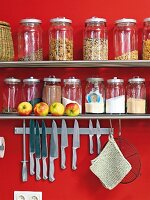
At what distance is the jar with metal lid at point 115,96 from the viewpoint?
229 cm

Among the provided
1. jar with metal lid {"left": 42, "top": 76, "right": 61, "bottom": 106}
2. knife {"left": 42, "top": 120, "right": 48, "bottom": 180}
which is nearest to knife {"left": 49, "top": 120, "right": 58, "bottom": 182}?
knife {"left": 42, "top": 120, "right": 48, "bottom": 180}

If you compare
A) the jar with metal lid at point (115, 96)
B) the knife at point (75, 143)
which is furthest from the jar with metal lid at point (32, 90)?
the jar with metal lid at point (115, 96)

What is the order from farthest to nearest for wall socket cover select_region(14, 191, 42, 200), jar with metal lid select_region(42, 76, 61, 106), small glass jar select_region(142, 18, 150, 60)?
1. wall socket cover select_region(14, 191, 42, 200)
2. jar with metal lid select_region(42, 76, 61, 106)
3. small glass jar select_region(142, 18, 150, 60)

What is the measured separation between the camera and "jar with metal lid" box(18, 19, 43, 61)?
234cm

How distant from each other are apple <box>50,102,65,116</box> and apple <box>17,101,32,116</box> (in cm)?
12

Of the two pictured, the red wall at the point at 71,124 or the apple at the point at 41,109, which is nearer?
the apple at the point at 41,109

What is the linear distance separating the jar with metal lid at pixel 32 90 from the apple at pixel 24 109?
4.5 inches

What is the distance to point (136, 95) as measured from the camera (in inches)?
93.0

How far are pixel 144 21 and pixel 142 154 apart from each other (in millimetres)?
737

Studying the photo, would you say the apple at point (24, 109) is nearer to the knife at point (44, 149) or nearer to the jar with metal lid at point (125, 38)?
the knife at point (44, 149)

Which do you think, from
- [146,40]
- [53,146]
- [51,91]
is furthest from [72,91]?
[146,40]

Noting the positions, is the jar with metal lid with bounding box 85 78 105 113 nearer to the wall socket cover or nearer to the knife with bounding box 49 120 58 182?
the knife with bounding box 49 120 58 182

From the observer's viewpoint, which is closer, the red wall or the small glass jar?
the small glass jar

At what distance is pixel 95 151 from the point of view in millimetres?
2482
